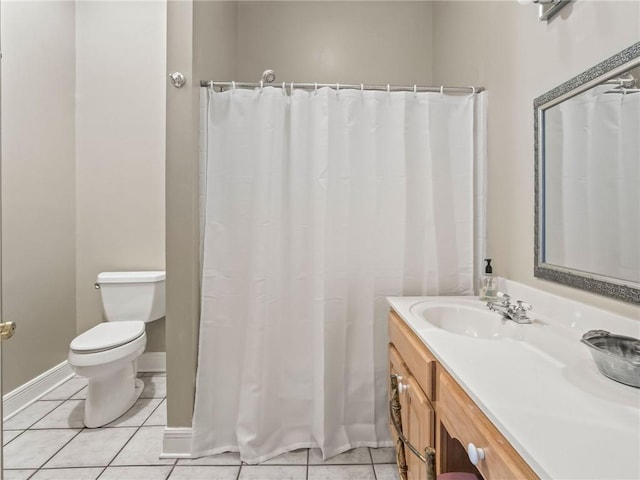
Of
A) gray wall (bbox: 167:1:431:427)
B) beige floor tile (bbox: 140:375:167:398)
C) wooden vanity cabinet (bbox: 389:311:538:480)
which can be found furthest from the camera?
gray wall (bbox: 167:1:431:427)

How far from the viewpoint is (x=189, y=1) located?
5.08 feet

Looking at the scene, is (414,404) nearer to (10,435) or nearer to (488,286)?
(488,286)

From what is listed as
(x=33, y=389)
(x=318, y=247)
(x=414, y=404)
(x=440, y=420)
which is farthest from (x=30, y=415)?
(x=440, y=420)

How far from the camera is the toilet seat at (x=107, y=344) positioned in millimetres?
1791

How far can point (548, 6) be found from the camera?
1203 mm

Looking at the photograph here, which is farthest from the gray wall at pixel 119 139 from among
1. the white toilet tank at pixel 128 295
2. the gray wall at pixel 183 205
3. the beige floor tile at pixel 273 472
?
the beige floor tile at pixel 273 472

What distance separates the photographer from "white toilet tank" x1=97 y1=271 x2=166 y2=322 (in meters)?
2.33

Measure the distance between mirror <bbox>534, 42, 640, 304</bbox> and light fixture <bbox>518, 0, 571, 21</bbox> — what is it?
0.28 metres

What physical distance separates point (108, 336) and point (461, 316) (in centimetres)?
197

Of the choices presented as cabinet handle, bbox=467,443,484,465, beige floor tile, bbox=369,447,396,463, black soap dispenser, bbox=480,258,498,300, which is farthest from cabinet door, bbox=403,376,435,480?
black soap dispenser, bbox=480,258,498,300

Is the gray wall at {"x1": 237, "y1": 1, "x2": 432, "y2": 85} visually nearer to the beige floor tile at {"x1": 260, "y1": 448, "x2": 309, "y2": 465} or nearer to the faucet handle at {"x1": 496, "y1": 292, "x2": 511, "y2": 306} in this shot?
the faucet handle at {"x1": 496, "y1": 292, "x2": 511, "y2": 306}

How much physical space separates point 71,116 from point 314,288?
2317mm

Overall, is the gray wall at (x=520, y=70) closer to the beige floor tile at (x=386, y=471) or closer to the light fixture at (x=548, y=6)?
the light fixture at (x=548, y=6)

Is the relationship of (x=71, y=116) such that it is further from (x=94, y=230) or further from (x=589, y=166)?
(x=589, y=166)
